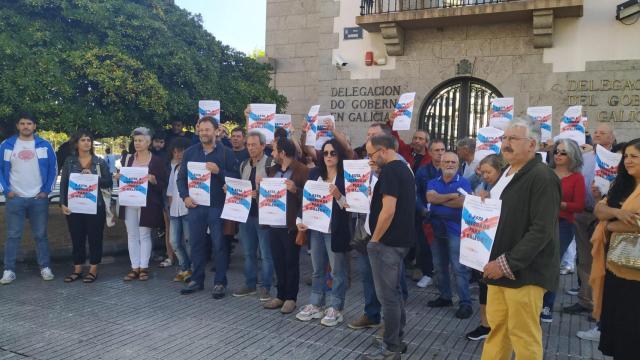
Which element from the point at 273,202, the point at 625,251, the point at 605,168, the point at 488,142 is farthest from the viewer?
the point at 488,142

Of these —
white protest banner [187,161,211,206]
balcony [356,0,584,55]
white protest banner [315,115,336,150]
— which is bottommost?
white protest banner [187,161,211,206]

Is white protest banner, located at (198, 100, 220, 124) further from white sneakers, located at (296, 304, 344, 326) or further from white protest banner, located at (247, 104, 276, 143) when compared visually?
white sneakers, located at (296, 304, 344, 326)

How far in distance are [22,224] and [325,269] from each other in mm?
4361

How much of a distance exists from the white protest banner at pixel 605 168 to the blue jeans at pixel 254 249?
367cm

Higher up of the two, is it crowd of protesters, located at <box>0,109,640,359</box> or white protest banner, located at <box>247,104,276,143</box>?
white protest banner, located at <box>247,104,276,143</box>

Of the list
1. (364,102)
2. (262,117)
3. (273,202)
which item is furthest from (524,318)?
(364,102)

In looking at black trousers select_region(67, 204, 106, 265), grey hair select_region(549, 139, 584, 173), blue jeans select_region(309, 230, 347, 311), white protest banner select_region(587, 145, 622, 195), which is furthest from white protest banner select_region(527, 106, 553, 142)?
black trousers select_region(67, 204, 106, 265)

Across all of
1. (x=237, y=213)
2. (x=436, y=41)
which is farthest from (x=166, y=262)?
(x=436, y=41)

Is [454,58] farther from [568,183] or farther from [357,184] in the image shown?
[357,184]

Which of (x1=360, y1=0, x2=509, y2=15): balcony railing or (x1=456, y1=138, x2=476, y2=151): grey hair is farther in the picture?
(x1=360, y1=0, x2=509, y2=15): balcony railing

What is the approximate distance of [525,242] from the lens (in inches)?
121

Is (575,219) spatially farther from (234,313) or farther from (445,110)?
(445,110)

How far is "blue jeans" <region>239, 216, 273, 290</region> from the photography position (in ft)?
19.2

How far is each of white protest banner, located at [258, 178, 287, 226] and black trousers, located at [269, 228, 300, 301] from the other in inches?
6.2
